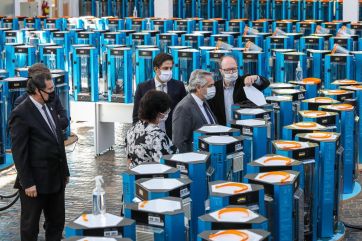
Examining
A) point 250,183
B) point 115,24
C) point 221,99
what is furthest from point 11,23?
point 250,183

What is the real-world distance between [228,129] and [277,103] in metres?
1.75

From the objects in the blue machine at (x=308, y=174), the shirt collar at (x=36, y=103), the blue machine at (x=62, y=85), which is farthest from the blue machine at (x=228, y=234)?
the blue machine at (x=62, y=85)

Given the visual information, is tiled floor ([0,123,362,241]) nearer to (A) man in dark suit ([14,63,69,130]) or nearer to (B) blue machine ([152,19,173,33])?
(A) man in dark suit ([14,63,69,130])

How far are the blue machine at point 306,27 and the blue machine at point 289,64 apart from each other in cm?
618

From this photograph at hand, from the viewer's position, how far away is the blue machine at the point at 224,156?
593cm

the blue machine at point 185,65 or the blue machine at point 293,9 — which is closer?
the blue machine at point 185,65

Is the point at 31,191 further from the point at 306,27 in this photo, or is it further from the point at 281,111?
the point at 306,27

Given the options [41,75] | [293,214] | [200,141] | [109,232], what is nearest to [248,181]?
[293,214]

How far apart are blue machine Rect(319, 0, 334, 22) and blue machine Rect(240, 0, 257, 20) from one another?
7.85 ft

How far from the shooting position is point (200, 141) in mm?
6285

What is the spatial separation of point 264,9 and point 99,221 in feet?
69.9

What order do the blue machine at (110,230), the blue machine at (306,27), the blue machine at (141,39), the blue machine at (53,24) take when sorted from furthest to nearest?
the blue machine at (53,24) < the blue machine at (306,27) < the blue machine at (141,39) < the blue machine at (110,230)

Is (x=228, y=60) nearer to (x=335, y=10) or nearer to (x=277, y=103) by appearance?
(x=277, y=103)

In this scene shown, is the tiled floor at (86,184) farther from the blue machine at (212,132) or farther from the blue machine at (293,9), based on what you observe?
the blue machine at (293,9)
